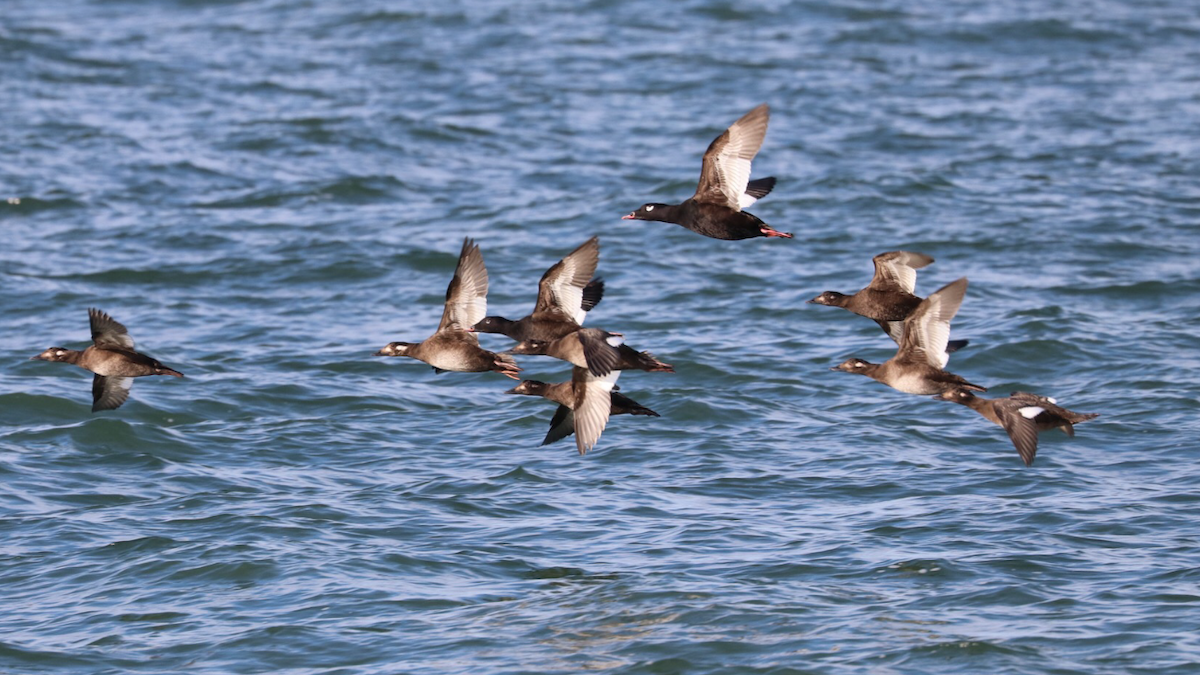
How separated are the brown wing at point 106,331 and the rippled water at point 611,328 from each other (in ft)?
5.62

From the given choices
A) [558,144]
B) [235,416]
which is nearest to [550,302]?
[235,416]

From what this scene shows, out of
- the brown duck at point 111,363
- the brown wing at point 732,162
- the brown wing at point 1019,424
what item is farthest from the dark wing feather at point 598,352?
the brown duck at point 111,363

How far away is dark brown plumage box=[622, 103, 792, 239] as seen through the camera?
11.3 meters

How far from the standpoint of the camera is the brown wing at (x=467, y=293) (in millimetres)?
11156

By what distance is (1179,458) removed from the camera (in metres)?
13.9

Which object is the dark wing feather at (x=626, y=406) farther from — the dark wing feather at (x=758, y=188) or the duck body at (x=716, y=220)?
the dark wing feather at (x=758, y=188)

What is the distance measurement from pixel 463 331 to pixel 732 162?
7.42 feet

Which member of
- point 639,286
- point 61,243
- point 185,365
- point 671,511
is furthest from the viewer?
point 61,243

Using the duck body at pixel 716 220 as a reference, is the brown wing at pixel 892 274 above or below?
below

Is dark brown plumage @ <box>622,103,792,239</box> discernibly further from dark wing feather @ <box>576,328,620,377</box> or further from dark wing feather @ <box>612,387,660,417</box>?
dark wing feather @ <box>576,328,620,377</box>

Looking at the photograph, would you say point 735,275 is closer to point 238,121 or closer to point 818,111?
point 818,111

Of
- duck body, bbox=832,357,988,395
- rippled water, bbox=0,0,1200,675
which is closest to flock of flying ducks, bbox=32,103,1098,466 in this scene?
duck body, bbox=832,357,988,395

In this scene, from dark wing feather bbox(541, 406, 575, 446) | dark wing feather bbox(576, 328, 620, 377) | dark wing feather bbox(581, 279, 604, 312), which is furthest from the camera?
dark wing feather bbox(541, 406, 575, 446)

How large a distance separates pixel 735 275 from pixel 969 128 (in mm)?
7910
